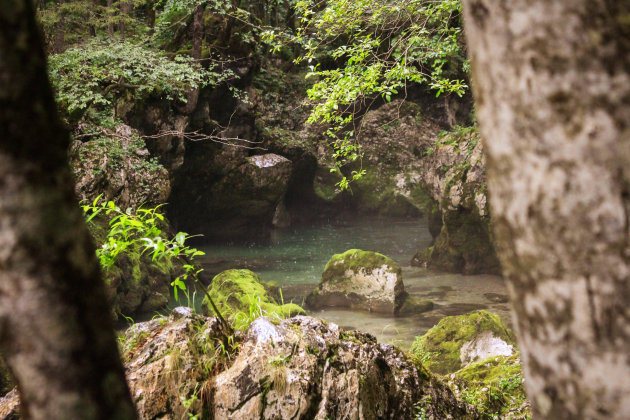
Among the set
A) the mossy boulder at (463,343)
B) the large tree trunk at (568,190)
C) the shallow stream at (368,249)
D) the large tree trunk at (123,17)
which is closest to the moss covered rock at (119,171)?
the large tree trunk at (123,17)

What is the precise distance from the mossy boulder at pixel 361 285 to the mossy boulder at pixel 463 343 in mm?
3515

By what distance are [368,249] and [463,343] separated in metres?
10.9

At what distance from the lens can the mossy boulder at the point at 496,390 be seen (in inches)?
140

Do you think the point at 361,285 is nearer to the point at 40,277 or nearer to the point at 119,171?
the point at 119,171

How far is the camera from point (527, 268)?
0.86m

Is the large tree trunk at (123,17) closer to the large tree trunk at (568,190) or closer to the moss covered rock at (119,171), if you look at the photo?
the moss covered rock at (119,171)

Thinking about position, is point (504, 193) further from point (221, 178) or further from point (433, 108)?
point (433, 108)

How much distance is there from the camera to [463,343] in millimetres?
6289

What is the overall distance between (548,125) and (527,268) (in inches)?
10.7

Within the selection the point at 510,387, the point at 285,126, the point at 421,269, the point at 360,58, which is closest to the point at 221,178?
the point at 285,126

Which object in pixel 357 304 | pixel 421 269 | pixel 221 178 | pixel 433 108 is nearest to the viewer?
Answer: pixel 357 304

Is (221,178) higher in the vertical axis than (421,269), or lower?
higher

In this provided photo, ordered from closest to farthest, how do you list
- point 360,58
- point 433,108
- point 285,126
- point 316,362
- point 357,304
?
point 316,362 < point 360,58 < point 357,304 < point 285,126 < point 433,108

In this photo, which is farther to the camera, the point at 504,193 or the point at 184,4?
the point at 184,4
